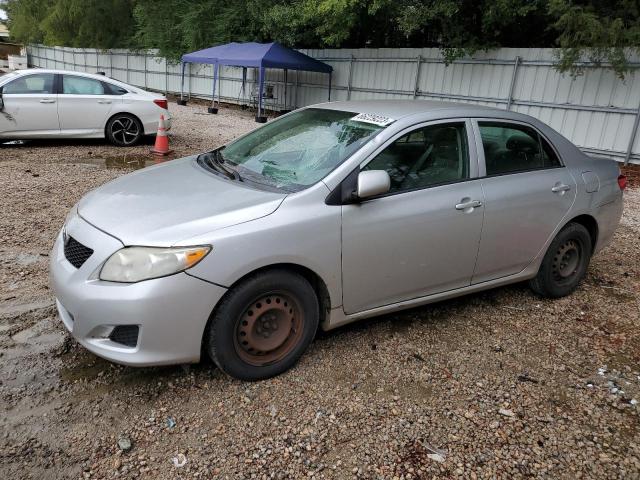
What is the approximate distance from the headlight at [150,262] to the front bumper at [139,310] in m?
0.04

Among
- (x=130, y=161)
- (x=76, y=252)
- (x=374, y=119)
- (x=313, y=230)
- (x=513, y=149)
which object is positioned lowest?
(x=130, y=161)

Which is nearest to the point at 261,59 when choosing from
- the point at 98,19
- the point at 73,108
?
the point at 73,108

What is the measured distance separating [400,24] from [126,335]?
1385cm

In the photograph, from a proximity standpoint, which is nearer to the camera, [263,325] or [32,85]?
[263,325]

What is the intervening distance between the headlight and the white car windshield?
0.80m

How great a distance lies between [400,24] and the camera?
14.6 meters

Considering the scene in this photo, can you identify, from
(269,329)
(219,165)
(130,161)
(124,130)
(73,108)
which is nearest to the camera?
(269,329)

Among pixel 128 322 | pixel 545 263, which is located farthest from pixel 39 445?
pixel 545 263

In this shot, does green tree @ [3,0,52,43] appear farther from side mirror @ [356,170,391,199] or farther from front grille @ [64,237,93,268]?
side mirror @ [356,170,391,199]

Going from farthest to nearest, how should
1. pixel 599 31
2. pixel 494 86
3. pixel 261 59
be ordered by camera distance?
pixel 261 59
pixel 494 86
pixel 599 31

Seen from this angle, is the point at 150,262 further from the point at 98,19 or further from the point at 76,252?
the point at 98,19

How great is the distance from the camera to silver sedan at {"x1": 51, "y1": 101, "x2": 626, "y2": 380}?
2.74 metres

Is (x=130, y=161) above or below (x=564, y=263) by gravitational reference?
below

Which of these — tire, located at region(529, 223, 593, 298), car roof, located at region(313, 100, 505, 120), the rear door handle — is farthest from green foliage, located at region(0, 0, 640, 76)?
the rear door handle
